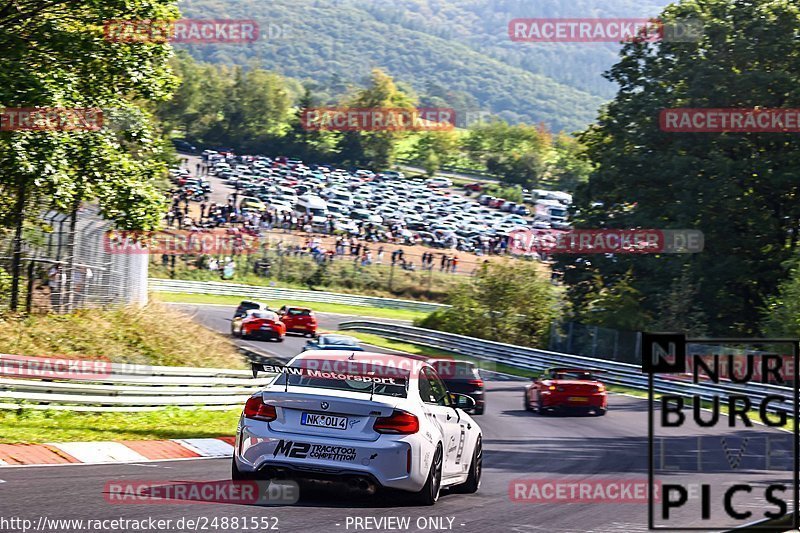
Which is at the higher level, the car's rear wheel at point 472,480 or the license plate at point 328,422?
the license plate at point 328,422

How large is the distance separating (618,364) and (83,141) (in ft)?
68.2

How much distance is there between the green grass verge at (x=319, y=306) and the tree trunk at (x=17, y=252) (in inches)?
1556

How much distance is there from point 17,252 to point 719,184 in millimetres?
29645

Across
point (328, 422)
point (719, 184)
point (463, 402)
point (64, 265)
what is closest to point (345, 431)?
point (328, 422)

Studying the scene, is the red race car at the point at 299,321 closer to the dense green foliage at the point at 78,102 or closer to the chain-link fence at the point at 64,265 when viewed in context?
the chain-link fence at the point at 64,265

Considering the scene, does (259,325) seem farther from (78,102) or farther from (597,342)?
(78,102)

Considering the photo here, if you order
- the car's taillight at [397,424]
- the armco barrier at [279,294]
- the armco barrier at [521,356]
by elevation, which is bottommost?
the armco barrier at [521,356]

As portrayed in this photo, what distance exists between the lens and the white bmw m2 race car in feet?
29.6

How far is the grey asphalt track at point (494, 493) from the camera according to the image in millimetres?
8219

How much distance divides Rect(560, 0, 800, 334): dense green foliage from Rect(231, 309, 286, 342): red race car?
1417 cm

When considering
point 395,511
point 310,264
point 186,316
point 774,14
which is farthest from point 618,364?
point 310,264

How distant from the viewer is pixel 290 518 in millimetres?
8227

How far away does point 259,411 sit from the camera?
9328 millimetres

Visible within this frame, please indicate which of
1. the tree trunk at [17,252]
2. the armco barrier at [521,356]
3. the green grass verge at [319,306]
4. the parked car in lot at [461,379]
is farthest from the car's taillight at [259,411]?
the green grass verge at [319,306]
